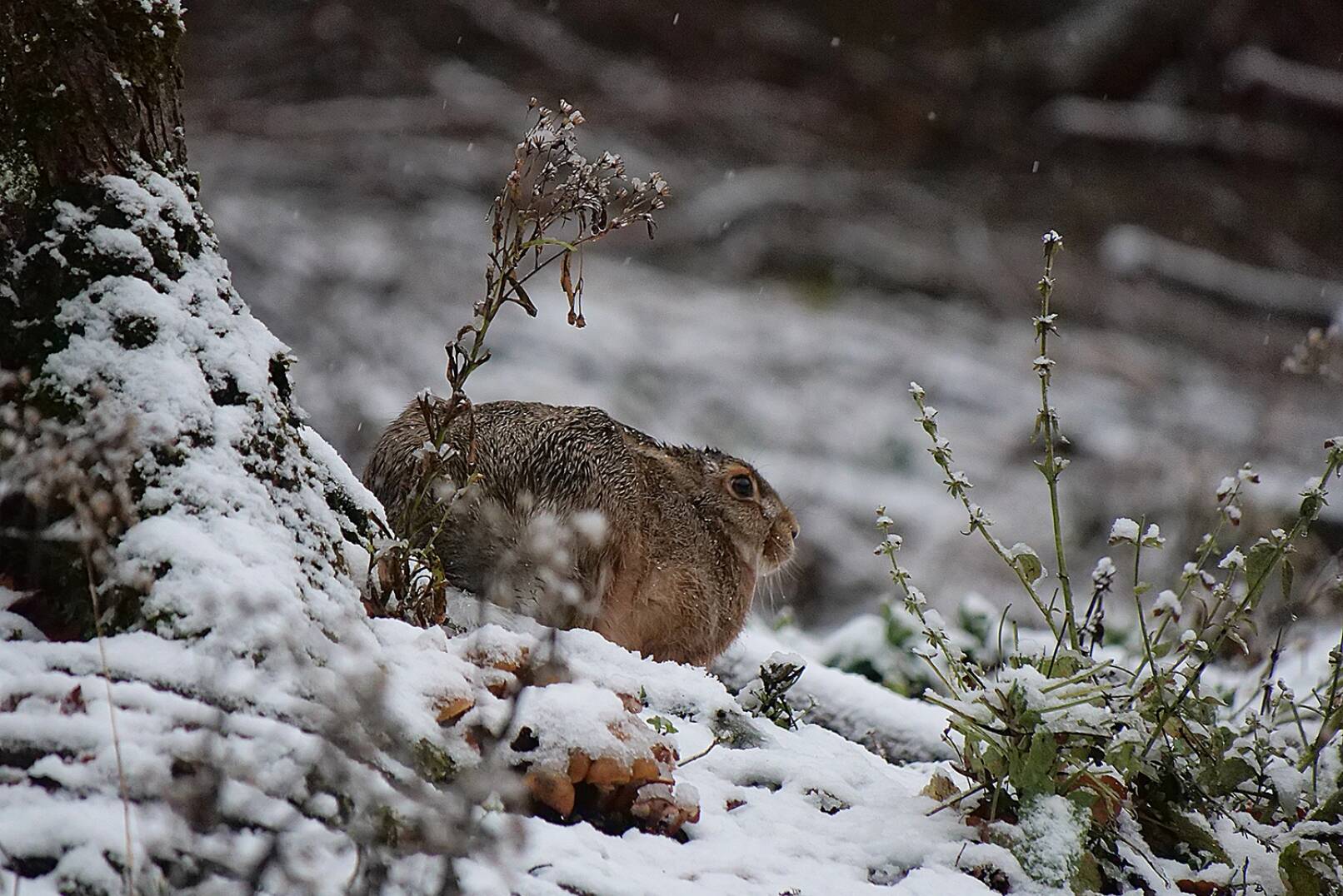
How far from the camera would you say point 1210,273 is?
10.1 m

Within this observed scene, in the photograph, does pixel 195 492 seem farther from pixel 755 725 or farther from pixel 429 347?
pixel 429 347

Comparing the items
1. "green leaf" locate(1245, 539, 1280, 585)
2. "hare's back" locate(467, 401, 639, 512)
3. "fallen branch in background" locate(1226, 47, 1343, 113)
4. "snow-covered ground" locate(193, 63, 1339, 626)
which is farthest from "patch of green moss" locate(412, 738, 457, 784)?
"fallen branch in background" locate(1226, 47, 1343, 113)

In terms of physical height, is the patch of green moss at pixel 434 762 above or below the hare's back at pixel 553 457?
below

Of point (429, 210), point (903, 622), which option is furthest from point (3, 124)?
point (429, 210)

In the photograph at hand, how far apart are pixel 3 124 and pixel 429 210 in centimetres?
677

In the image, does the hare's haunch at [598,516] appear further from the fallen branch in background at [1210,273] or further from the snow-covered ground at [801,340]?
the fallen branch in background at [1210,273]

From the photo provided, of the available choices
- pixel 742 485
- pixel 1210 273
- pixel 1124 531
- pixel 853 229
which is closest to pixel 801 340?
pixel 853 229

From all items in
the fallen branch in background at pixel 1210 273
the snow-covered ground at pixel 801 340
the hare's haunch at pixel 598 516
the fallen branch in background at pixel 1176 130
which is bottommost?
the hare's haunch at pixel 598 516

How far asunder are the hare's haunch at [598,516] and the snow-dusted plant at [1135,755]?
880mm

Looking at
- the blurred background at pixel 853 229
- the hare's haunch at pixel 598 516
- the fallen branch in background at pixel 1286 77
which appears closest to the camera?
the hare's haunch at pixel 598 516

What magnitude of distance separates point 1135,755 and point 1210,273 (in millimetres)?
8465

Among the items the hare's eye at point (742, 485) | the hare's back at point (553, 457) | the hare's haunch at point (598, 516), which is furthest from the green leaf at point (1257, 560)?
the hare's eye at point (742, 485)

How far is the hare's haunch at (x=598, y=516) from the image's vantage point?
123 inches

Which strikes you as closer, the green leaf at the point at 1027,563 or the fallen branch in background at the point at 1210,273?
the green leaf at the point at 1027,563
